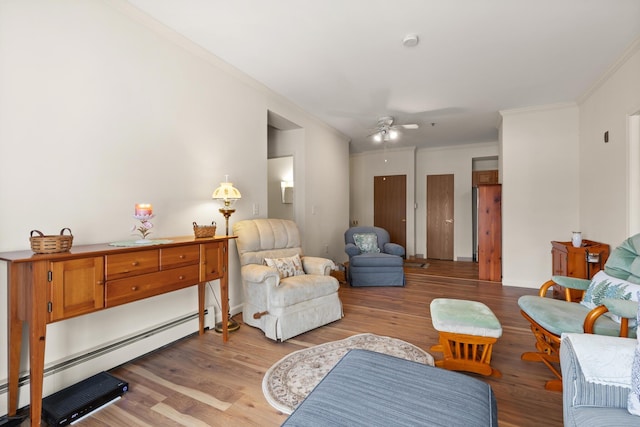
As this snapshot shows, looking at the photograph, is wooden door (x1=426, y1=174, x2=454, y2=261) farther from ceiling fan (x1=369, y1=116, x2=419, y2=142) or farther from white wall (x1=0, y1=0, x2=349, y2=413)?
white wall (x1=0, y1=0, x2=349, y2=413)

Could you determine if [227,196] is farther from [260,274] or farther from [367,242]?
[367,242]

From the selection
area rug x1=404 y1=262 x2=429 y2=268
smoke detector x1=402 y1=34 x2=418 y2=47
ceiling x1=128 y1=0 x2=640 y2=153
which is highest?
ceiling x1=128 y1=0 x2=640 y2=153

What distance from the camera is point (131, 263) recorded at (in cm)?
179

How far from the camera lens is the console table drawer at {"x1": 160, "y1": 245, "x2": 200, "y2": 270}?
1981 mm

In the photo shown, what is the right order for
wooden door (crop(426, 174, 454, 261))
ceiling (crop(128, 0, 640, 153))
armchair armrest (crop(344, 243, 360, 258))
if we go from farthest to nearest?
wooden door (crop(426, 174, 454, 261)) < armchair armrest (crop(344, 243, 360, 258)) < ceiling (crop(128, 0, 640, 153))

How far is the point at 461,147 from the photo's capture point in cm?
667

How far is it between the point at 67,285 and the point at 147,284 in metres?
0.43

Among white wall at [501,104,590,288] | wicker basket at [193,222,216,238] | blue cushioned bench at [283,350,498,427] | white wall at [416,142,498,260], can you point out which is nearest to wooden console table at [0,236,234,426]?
wicker basket at [193,222,216,238]

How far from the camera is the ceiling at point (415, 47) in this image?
2.17 meters

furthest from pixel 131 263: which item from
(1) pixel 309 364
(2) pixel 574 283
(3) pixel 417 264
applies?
(3) pixel 417 264

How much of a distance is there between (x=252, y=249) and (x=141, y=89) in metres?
1.67

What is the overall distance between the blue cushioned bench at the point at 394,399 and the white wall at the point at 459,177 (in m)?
6.15

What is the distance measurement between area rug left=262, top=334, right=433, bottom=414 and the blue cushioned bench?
2.42 feet

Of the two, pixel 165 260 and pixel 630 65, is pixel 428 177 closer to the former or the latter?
pixel 630 65
